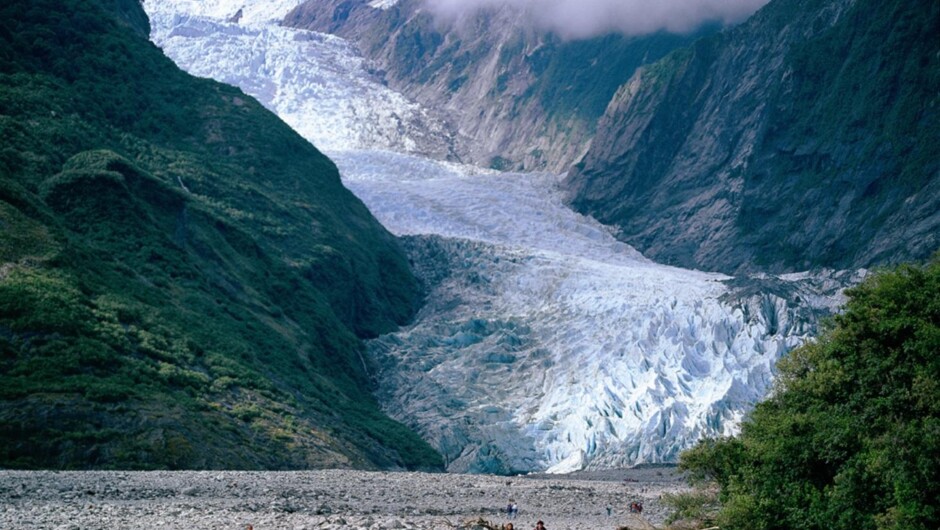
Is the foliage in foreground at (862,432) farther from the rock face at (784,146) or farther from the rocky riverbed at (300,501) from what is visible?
the rock face at (784,146)

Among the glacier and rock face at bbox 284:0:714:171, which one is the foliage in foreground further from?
rock face at bbox 284:0:714:171

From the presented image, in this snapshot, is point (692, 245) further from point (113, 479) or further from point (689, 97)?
point (113, 479)

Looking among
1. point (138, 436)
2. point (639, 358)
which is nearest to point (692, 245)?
point (639, 358)

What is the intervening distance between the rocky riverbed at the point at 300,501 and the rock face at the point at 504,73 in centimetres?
7967

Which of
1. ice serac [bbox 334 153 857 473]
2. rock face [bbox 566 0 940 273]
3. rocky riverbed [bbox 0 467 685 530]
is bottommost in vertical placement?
rocky riverbed [bbox 0 467 685 530]

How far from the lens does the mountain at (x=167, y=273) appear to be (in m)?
33.6

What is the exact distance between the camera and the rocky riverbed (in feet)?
67.4

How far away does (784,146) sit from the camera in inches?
3487

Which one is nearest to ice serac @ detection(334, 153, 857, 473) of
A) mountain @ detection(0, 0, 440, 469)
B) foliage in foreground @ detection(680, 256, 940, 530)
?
mountain @ detection(0, 0, 440, 469)

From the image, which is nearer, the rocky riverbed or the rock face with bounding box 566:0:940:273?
the rocky riverbed

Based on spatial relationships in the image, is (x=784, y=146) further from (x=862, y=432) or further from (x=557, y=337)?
(x=862, y=432)

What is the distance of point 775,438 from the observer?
23000 mm

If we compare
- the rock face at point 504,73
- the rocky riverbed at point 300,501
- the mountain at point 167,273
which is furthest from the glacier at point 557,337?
the rock face at point 504,73

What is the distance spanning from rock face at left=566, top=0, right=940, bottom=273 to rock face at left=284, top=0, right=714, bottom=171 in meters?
13.9
